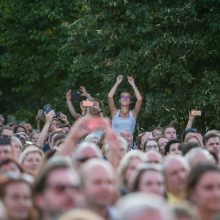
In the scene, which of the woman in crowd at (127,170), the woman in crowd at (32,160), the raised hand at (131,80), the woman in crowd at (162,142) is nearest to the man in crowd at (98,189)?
the woman in crowd at (127,170)

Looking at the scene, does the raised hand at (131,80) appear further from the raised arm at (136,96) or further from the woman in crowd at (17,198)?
the woman in crowd at (17,198)

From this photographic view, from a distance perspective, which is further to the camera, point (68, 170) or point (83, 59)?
point (83, 59)

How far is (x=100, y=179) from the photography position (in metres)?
9.46

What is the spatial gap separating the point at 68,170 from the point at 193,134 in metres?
8.86

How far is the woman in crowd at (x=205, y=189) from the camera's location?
30.8ft

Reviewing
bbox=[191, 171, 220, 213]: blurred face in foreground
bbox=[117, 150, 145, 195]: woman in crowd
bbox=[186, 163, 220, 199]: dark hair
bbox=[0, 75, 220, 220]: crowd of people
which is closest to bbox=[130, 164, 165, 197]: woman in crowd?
bbox=[0, 75, 220, 220]: crowd of people

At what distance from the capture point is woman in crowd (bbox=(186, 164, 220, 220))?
30.8ft

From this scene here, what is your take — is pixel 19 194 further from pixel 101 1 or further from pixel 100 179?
pixel 101 1

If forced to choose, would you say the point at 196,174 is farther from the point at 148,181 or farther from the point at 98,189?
the point at 98,189

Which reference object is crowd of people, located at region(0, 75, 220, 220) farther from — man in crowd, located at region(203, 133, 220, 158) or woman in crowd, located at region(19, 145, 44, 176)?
man in crowd, located at region(203, 133, 220, 158)

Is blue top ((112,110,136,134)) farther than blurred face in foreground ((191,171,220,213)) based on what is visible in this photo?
Yes

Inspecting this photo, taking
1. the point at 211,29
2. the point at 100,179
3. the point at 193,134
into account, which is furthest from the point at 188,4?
the point at 100,179

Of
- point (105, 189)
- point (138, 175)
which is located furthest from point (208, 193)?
point (138, 175)

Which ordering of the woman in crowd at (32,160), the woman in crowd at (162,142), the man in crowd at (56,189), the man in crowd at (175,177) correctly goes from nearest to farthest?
the man in crowd at (56,189), the man in crowd at (175,177), the woman in crowd at (32,160), the woman in crowd at (162,142)
